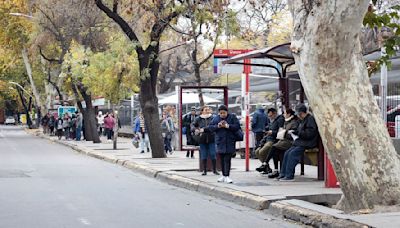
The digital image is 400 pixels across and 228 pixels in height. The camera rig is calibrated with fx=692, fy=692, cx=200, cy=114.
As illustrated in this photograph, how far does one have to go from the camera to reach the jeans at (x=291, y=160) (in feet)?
46.8

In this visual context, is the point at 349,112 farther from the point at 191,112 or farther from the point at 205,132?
the point at 191,112

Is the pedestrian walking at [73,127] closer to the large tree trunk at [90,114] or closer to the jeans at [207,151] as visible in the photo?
the large tree trunk at [90,114]

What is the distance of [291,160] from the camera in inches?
569

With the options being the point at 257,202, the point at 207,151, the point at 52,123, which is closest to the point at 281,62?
the point at 207,151

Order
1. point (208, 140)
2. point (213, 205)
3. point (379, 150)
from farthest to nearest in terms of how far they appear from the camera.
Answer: point (208, 140)
point (213, 205)
point (379, 150)

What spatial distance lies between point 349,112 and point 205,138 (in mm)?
6536

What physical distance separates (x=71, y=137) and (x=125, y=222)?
34.5 m

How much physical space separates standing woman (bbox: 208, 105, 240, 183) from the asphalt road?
37.0 inches

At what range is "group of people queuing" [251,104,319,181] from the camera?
561 inches

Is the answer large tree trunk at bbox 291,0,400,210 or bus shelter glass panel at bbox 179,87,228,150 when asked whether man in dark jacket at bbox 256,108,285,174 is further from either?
large tree trunk at bbox 291,0,400,210

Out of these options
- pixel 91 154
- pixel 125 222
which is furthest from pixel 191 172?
pixel 91 154

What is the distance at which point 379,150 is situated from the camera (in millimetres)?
9883

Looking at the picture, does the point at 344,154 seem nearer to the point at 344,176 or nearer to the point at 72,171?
the point at 344,176

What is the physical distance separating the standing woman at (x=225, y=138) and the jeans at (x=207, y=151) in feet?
4.82
